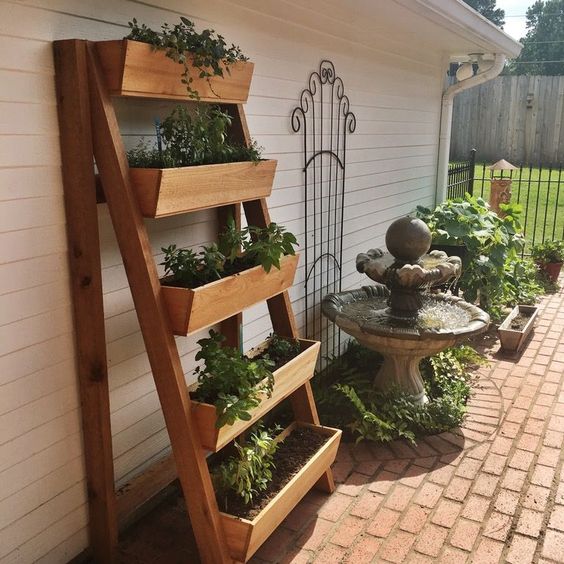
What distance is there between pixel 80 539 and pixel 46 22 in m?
2.06

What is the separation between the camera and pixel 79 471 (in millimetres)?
2480

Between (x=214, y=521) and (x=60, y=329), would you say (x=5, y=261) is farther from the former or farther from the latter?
(x=214, y=521)

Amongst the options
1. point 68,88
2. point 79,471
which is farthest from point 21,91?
point 79,471

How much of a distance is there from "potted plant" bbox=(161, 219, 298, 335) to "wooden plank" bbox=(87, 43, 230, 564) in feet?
0.27

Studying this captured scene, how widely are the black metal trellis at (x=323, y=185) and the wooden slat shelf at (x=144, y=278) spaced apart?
146 centimetres

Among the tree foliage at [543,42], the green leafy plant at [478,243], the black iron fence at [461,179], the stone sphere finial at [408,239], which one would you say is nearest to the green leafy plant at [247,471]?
the stone sphere finial at [408,239]

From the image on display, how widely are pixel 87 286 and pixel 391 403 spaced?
2247 millimetres

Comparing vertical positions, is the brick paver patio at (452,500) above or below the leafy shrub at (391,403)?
below

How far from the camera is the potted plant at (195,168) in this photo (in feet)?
6.94

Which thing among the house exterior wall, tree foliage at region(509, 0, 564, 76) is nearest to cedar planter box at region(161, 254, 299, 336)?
the house exterior wall

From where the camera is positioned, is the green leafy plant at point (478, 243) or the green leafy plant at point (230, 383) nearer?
the green leafy plant at point (230, 383)

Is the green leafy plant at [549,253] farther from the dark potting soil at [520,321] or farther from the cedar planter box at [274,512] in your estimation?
the cedar planter box at [274,512]

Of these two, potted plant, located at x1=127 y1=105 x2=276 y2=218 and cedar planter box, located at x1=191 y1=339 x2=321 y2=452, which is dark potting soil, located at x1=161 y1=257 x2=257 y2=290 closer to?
potted plant, located at x1=127 y1=105 x2=276 y2=218

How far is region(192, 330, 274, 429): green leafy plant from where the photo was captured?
2250 mm
